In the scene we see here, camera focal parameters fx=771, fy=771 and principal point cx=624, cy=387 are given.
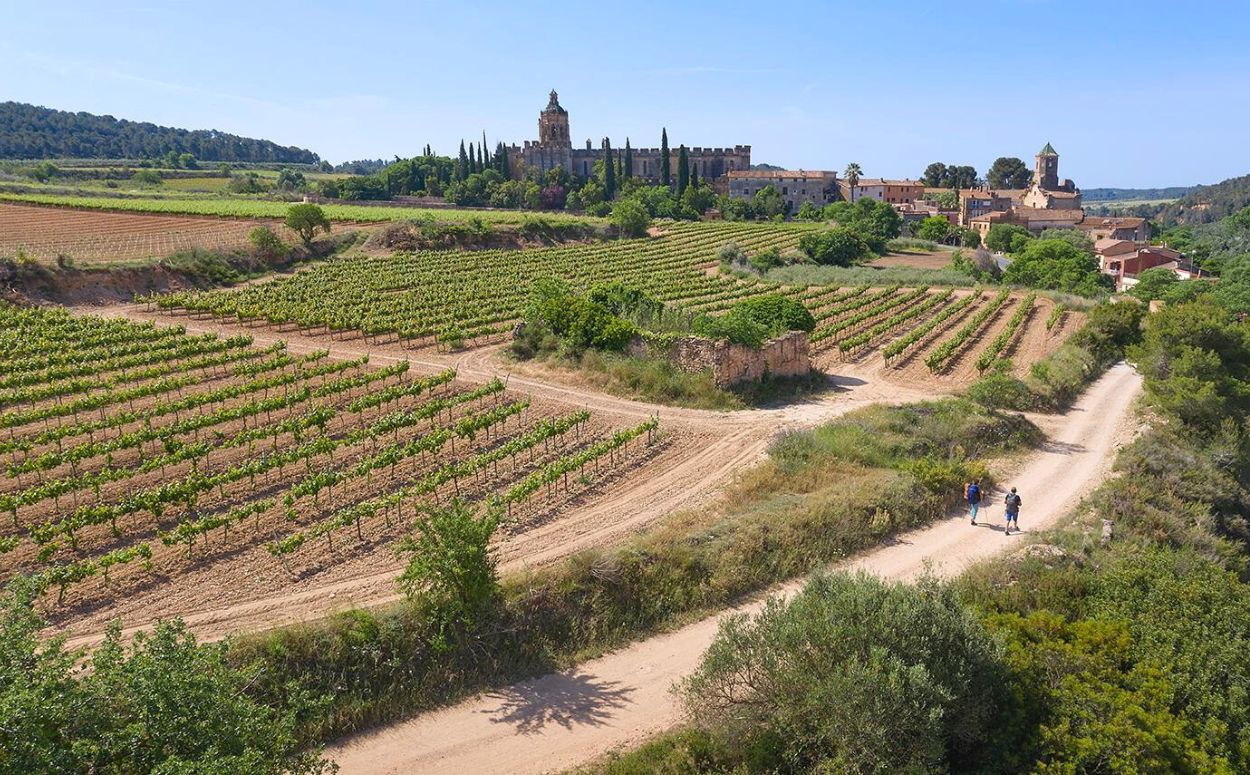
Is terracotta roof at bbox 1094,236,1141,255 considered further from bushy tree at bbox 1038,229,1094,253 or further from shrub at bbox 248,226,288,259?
shrub at bbox 248,226,288,259

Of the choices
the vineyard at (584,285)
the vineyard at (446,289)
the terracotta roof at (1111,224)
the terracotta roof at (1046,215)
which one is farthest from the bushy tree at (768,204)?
the vineyard at (584,285)

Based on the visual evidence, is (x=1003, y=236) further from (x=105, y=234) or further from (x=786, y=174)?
(x=105, y=234)

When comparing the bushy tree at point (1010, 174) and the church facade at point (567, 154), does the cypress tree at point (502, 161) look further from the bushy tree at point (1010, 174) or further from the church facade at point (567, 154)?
the bushy tree at point (1010, 174)

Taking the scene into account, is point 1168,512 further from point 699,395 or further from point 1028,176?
point 1028,176

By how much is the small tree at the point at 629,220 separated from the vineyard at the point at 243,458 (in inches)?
2278

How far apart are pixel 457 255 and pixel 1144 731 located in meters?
62.7

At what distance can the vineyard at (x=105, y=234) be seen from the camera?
5230cm

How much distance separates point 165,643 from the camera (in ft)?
29.0

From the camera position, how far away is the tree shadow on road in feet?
38.8

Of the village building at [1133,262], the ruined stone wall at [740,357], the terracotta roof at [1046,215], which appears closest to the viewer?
the ruined stone wall at [740,357]

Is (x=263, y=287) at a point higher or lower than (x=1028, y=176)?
lower

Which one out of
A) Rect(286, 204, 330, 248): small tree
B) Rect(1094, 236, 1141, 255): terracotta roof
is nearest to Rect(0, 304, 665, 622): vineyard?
Rect(286, 204, 330, 248): small tree

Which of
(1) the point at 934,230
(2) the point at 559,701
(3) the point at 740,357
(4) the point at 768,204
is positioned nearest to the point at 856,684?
(2) the point at 559,701

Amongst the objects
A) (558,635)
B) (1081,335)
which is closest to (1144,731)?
(558,635)
